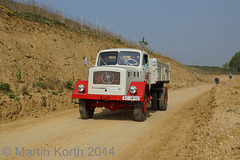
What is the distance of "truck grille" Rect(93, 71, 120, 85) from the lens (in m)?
8.23

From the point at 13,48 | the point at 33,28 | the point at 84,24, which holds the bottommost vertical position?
the point at 13,48

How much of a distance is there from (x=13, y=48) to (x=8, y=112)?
781 cm

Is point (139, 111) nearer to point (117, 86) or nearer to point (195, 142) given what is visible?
point (117, 86)

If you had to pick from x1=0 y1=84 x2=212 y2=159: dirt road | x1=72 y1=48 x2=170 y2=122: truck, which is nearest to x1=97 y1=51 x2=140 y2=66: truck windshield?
x1=72 y1=48 x2=170 y2=122: truck

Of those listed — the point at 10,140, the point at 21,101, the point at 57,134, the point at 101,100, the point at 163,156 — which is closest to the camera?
the point at 163,156

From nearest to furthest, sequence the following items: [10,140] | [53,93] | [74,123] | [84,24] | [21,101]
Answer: [10,140] → [74,123] → [21,101] → [53,93] → [84,24]

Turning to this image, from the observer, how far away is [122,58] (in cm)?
950

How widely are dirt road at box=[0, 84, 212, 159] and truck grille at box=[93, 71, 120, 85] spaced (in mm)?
1541

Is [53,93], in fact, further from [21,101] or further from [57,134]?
[57,134]

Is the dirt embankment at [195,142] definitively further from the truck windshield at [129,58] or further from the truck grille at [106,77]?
the truck windshield at [129,58]

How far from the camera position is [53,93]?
12.3 meters

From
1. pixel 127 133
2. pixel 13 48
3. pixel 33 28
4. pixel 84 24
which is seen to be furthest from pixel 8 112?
pixel 84 24

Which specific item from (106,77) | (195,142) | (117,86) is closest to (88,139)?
(117,86)

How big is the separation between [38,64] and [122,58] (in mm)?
8823
